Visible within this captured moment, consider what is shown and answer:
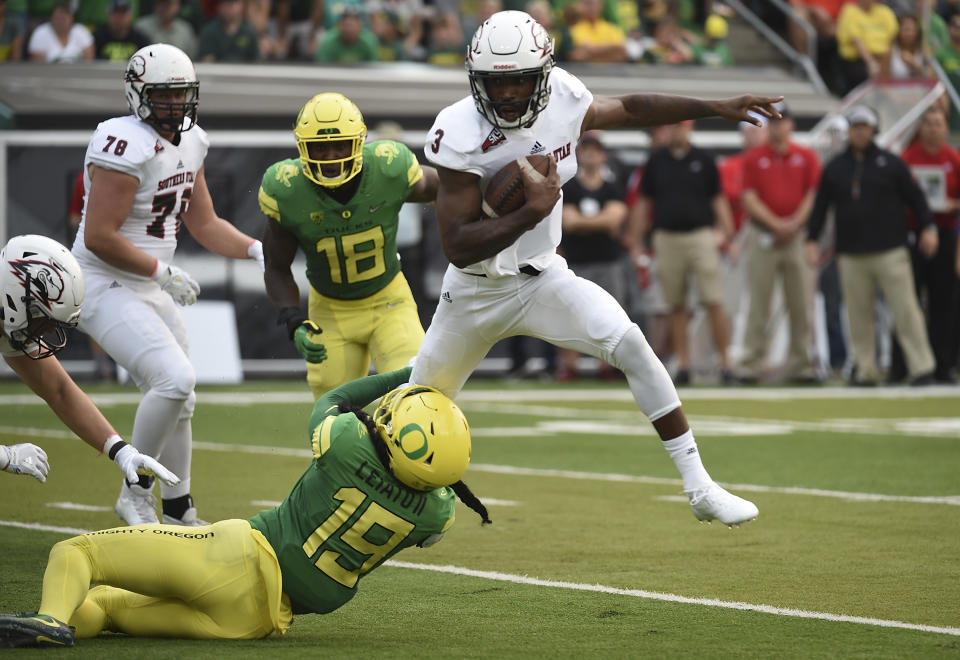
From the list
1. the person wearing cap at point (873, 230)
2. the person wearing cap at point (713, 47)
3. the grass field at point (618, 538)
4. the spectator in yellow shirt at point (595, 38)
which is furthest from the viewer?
the person wearing cap at point (713, 47)

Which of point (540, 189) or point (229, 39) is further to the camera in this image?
point (229, 39)

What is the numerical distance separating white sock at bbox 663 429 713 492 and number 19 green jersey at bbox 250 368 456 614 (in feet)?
3.80

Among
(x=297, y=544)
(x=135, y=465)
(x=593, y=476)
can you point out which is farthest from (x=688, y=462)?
(x=593, y=476)

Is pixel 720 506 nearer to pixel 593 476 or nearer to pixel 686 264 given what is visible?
pixel 593 476

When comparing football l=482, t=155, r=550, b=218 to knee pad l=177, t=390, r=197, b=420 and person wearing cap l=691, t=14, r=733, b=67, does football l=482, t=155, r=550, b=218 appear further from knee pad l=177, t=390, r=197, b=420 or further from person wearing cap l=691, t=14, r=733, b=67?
person wearing cap l=691, t=14, r=733, b=67

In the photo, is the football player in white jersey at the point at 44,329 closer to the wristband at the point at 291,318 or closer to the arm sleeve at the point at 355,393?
the arm sleeve at the point at 355,393

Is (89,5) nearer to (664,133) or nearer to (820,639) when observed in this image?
(664,133)

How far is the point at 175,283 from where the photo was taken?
21.6 ft

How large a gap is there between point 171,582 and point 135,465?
2.16ft

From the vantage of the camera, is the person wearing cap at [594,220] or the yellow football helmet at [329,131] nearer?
the yellow football helmet at [329,131]

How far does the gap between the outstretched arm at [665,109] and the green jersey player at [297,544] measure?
1.71m

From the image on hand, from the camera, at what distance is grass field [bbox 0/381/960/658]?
15.0 ft

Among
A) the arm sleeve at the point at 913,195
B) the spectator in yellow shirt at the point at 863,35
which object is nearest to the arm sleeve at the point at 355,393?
the arm sleeve at the point at 913,195

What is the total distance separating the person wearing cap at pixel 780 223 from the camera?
13539 millimetres
